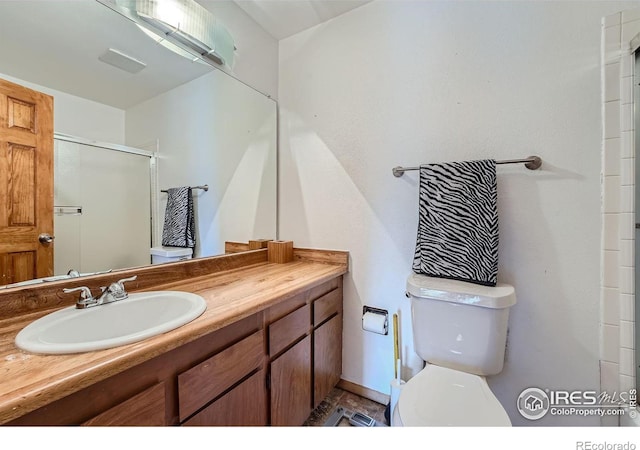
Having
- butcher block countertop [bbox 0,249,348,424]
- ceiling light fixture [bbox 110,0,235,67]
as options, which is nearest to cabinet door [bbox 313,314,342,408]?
butcher block countertop [bbox 0,249,348,424]

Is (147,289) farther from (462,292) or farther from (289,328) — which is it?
(462,292)

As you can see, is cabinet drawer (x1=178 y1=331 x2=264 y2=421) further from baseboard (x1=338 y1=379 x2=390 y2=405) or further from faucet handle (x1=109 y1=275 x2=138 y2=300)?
baseboard (x1=338 y1=379 x2=390 y2=405)

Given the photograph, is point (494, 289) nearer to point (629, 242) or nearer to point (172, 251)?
point (629, 242)

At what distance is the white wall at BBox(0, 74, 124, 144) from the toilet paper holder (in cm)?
148

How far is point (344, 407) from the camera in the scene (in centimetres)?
144

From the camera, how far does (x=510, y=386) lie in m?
1.17

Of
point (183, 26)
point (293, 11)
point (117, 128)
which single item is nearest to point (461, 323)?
point (117, 128)

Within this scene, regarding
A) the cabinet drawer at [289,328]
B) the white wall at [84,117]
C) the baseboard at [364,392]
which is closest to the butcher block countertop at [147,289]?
the cabinet drawer at [289,328]

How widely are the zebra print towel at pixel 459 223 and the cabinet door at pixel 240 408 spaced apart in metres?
0.88

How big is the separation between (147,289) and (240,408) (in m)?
0.61

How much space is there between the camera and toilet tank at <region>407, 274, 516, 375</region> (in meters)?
1.01

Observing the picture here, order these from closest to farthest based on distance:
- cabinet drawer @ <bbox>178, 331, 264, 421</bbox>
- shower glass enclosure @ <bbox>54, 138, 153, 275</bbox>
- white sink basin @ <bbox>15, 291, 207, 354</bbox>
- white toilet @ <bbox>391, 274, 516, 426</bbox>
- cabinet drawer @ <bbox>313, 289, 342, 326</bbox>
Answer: white sink basin @ <bbox>15, 291, 207, 354</bbox>
cabinet drawer @ <bbox>178, 331, 264, 421</bbox>
white toilet @ <bbox>391, 274, 516, 426</bbox>
shower glass enclosure @ <bbox>54, 138, 153, 275</bbox>
cabinet drawer @ <bbox>313, 289, 342, 326</bbox>
